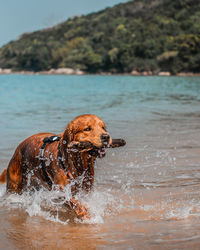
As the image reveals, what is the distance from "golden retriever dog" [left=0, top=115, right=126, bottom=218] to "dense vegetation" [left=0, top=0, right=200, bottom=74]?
84.1m

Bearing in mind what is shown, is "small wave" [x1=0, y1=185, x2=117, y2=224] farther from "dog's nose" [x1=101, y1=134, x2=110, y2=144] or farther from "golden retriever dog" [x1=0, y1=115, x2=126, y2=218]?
"dog's nose" [x1=101, y1=134, x2=110, y2=144]

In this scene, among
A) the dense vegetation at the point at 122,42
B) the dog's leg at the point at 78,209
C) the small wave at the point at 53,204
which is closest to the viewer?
the dog's leg at the point at 78,209

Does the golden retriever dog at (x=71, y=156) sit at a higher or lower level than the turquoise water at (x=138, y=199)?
higher

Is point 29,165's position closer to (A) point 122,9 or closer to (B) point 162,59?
(B) point 162,59

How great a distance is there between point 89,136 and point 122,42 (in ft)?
372

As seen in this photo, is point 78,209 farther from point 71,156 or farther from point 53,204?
point 53,204

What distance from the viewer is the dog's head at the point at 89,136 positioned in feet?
11.4

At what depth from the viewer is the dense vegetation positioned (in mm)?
93000

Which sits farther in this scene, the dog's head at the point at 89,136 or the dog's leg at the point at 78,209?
the dog's leg at the point at 78,209

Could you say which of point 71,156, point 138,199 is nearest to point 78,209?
point 71,156

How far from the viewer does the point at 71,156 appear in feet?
11.8

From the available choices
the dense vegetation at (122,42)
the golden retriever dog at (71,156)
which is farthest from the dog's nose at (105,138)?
the dense vegetation at (122,42)

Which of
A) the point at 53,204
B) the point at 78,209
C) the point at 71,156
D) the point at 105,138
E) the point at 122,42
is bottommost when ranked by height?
the point at 53,204

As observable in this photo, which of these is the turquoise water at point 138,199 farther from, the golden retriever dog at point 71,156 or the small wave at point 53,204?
the golden retriever dog at point 71,156
